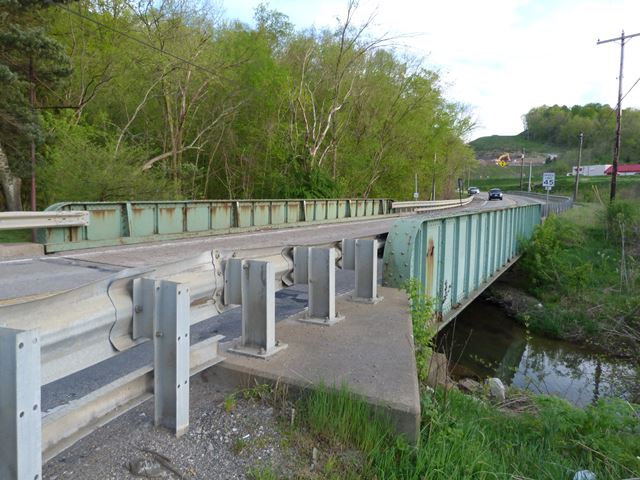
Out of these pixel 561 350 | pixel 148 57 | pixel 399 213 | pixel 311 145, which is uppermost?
pixel 148 57

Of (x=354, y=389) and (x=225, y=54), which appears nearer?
(x=354, y=389)

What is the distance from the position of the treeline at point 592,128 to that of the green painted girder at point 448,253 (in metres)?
94.3

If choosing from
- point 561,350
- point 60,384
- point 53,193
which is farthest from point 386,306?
point 53,193

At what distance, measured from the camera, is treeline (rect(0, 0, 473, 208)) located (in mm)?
18516

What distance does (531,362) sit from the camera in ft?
46.2

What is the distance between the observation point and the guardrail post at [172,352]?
2705mm


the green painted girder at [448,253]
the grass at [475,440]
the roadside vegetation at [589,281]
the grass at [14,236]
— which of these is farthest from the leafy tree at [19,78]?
A: the grass at [475,440]

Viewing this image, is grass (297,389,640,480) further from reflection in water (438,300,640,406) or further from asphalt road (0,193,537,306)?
reflection in water (438,300,640,406)

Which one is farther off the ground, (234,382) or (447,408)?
(234,382)

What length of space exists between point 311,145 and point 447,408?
88.6 feet

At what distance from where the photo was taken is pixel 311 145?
98.0 feet

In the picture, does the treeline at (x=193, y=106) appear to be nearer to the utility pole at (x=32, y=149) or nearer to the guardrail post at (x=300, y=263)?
the utility pole at (x=32, y=149)

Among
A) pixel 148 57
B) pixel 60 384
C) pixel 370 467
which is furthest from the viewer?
pixel 148 57

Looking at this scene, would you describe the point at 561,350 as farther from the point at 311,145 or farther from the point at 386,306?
the point at 311,145
